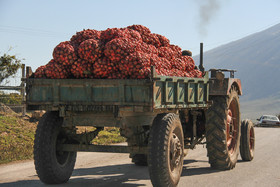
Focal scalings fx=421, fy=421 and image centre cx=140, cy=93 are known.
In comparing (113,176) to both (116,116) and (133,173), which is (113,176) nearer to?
(133,173)

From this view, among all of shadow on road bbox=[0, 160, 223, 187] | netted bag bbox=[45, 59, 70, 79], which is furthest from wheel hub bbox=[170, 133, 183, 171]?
netted bag bbox=[45, 59, 70, 79]

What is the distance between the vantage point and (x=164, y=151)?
6.90 m

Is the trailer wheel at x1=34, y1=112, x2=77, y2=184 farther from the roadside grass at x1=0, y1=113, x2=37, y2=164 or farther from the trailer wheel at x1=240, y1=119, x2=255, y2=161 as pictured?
the trailer wheel at x1=240, y1=119, x2=255, y2=161

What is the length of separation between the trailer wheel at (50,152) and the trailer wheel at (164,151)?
1916mm

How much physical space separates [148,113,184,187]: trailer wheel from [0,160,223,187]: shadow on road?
912 millimetres

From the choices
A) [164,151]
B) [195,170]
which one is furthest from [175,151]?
[195,170]

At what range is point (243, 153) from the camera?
1137cm

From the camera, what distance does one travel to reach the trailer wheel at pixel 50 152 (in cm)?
754

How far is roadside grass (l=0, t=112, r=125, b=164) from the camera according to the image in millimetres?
11203

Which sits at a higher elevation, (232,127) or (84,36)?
(84,36)

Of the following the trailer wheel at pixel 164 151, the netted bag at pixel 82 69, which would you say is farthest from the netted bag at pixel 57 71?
the trailer wheel at pixel 164 151

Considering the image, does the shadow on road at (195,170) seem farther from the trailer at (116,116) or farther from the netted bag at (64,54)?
the netted bag at (64,54)

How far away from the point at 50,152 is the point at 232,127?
5093mm

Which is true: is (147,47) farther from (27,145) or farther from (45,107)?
(27,145)
